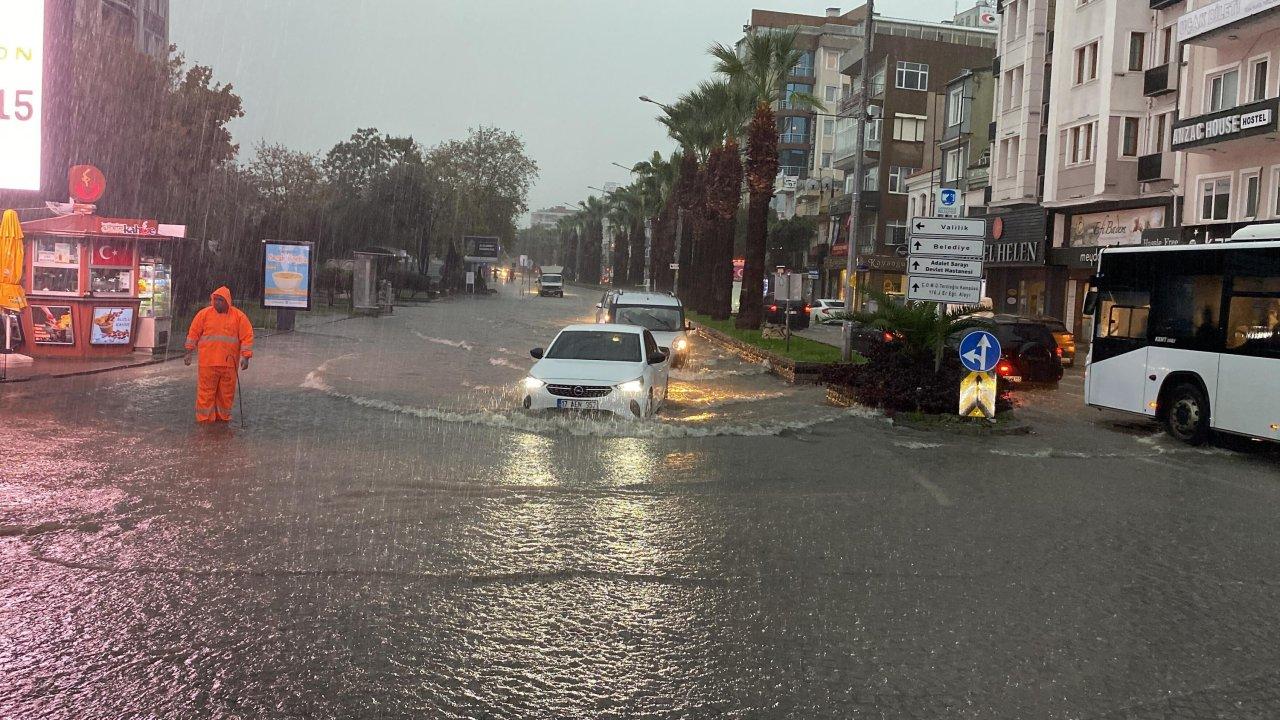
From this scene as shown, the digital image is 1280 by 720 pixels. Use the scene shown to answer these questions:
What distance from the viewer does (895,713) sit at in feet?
15.4

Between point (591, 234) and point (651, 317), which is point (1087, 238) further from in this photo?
point (591, 234)

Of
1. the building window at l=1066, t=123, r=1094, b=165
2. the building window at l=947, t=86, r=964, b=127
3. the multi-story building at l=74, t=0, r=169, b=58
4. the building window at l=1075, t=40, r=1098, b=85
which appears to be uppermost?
the multi-story building at l=74, t=0, r=169, b=58

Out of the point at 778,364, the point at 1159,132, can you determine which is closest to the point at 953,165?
the point at 1159,132

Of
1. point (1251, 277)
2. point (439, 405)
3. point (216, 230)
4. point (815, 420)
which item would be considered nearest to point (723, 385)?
point (815, 420)

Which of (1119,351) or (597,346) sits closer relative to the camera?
(597,346)

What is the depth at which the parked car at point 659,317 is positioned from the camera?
72.5ft

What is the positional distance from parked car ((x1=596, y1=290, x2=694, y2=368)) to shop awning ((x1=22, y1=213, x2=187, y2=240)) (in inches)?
353

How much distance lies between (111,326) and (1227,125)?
29.5m

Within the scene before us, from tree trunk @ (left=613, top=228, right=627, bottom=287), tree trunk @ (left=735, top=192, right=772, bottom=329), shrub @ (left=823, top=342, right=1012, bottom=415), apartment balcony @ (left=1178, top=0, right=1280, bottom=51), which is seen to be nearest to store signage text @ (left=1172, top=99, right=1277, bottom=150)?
apartment balcony @ (left=1178, top=0, right=1280, bottom=51)

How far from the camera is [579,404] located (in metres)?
13.9

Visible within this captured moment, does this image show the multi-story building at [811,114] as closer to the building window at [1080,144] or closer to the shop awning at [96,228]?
the building window at [1080,144]

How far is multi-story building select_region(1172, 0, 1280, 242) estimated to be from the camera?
1211 inches

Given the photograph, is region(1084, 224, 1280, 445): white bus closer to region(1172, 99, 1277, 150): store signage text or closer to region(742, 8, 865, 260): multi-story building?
region(1172, 99, 1277, 150): store signage text

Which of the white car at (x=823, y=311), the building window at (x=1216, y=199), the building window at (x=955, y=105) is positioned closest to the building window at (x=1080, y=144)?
the building window at (x=1216, y=199)
